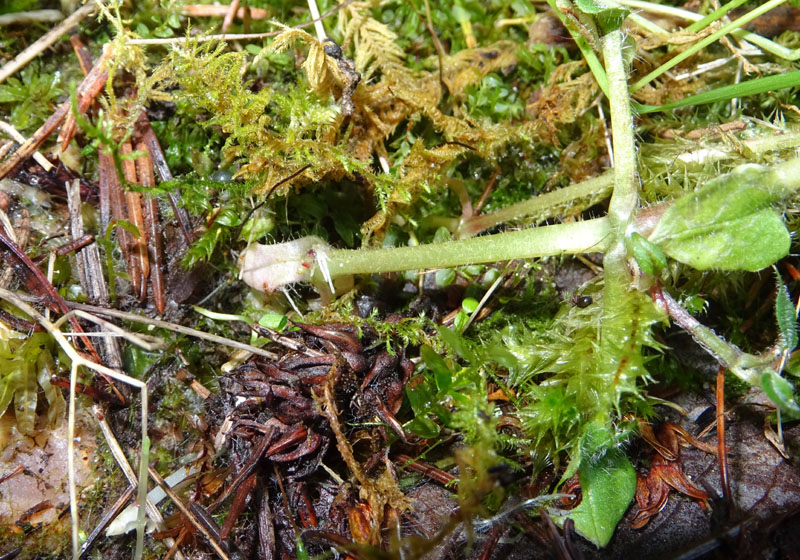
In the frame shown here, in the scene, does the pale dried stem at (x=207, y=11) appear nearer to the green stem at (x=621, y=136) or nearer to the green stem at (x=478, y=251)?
the green stem at (x=478, y=251)

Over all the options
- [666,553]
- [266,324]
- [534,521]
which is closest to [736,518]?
[666,553]

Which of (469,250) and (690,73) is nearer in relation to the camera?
(469,250)

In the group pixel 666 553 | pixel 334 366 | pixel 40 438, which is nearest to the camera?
pixel 666 553

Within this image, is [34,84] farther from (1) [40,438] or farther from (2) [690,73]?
(2) [690,73]

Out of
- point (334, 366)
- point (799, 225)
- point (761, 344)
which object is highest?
point (799, 225)

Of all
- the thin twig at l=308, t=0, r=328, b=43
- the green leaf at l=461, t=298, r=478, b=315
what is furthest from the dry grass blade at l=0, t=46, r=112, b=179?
the green leaf at l=461, t=298, r=478, b=315

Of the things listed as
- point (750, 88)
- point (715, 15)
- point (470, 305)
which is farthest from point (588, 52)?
point (470, 305)

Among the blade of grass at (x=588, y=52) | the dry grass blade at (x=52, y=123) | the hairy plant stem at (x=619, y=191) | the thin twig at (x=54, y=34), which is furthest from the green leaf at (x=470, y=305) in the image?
the thin twig at (x=54, y=34)
